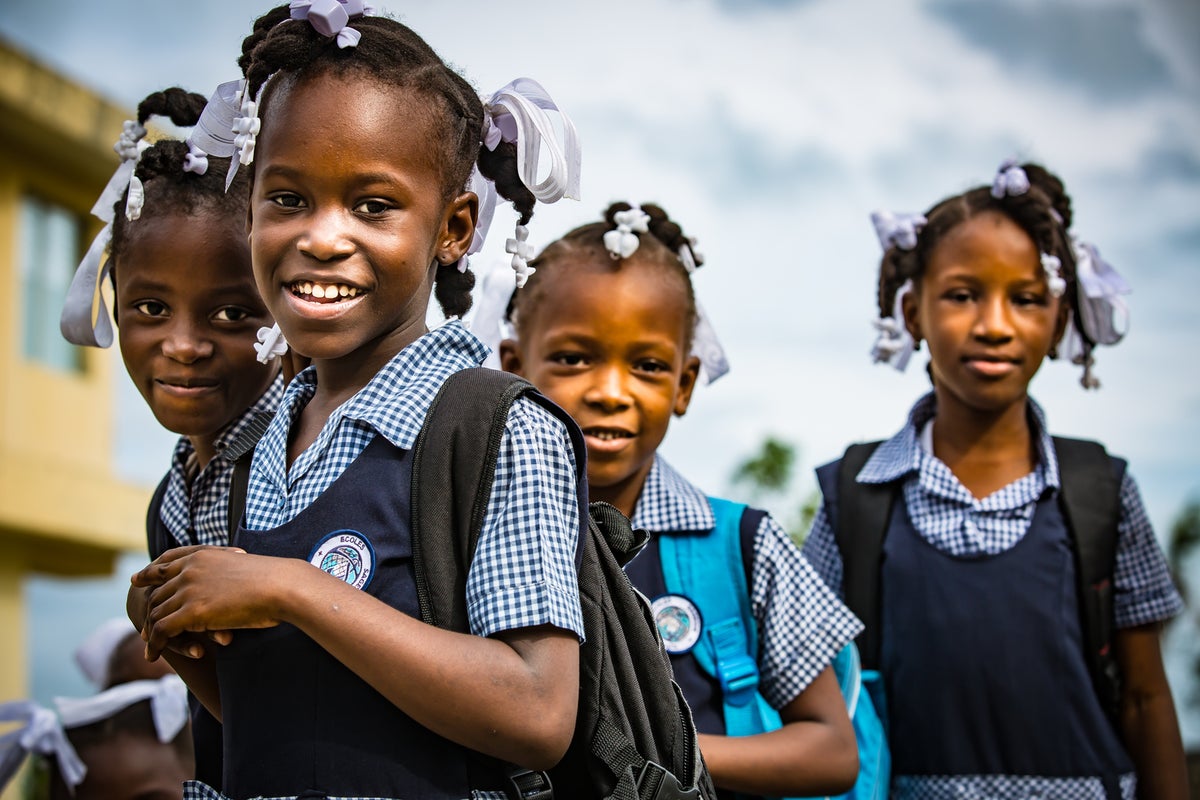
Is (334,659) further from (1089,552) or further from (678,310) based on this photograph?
(1089,552)

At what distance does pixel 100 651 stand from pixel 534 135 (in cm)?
283

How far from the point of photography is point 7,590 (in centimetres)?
1105

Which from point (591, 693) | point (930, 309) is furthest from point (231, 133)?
point (930, 309)

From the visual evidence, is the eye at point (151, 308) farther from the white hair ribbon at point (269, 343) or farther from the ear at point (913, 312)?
the ear at point (913, 312)

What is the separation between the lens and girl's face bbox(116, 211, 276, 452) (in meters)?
2.52

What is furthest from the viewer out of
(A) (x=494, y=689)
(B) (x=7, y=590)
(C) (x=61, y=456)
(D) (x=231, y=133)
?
(C) (x=61, y=456)

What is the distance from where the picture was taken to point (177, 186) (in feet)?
8.62

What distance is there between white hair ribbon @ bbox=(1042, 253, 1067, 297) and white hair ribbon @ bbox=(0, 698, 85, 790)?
3115mm

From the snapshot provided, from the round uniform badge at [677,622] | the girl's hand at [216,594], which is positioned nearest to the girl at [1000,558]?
the round uniform badge at [677,622]

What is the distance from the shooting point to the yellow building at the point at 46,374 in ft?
35.1

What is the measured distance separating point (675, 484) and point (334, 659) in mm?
1552

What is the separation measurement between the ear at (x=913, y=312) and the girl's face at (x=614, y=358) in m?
0.92

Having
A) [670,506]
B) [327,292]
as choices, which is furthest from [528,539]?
[670,506]

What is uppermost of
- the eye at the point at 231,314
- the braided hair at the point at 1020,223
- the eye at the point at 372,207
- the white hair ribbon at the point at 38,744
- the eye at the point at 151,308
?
the braided hair at the point at 1020,223
